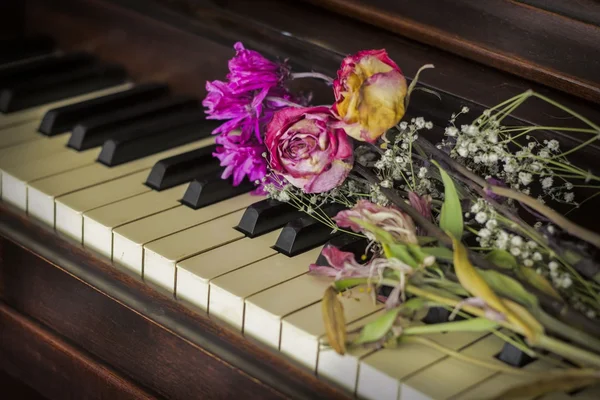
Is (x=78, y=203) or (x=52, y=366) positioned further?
(x=52, y=366)

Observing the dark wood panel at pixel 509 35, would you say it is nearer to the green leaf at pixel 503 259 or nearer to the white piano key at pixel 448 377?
the green leaf at pixel 503 259

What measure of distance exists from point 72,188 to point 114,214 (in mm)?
130

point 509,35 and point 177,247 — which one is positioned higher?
point 509,35

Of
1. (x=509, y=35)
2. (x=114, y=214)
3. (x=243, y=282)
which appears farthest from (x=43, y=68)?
(x=509, y=35)

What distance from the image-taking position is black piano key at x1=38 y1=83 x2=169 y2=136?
1877mm

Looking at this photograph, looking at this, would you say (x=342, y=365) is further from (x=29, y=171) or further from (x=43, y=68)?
(x=43, y=68)

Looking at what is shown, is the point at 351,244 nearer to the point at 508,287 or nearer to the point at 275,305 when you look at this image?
the point at 275,305

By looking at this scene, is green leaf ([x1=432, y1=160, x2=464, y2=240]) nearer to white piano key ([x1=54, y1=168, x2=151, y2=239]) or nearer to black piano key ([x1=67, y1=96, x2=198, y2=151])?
white piano key ([x1=54, y1=168, x2=151, y2=239])

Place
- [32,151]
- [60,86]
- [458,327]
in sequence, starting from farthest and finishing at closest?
[60,86], [32,151], [458,327]

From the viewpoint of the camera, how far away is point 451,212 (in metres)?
1.29

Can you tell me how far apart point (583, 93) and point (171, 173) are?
719 millimetres

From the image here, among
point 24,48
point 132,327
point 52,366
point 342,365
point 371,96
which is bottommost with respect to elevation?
point 52,366

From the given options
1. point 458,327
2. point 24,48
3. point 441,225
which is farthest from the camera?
point 24,48

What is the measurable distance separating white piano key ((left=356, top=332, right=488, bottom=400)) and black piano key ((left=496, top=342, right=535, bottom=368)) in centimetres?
5
